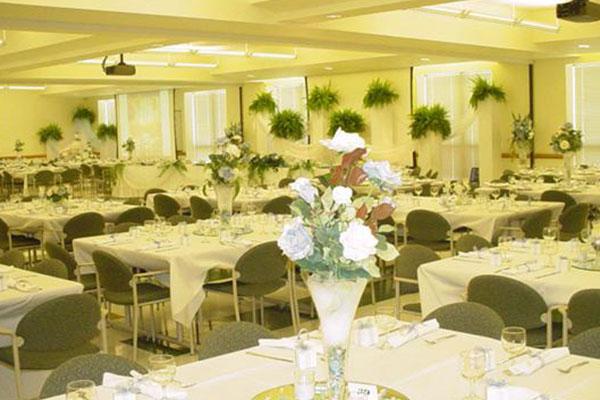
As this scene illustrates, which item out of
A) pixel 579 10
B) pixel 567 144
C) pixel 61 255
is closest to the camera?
pixel 61 255

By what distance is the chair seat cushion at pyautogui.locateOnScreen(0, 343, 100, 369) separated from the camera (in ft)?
15.2

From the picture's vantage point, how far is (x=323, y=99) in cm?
1995

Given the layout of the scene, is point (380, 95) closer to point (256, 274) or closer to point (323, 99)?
point (323, 99)

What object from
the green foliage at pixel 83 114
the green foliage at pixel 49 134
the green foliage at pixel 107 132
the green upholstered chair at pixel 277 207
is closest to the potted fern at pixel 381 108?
the green upholstered chair at pixel 277 207

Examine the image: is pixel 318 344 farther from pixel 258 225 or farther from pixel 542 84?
pixel 542 84

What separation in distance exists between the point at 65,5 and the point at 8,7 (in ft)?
1.74

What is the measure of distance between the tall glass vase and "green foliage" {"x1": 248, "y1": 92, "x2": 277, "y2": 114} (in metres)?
19.0

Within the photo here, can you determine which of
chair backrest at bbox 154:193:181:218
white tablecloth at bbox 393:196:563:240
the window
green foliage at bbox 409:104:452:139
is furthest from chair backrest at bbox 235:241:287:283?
green foliage at bbox 409:104:452:139

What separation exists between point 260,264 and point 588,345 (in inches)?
130

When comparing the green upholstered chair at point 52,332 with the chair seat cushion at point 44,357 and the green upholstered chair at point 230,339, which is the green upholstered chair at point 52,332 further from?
the green upholstered chair at point 230,339

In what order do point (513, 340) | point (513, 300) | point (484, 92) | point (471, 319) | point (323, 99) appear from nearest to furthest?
point (513, 340)
point (471, 319)
point (513, 300)
point (484, 92)
point (323, 99)

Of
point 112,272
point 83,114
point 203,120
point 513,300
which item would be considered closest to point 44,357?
point 112,272

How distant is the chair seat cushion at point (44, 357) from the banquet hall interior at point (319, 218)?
0.02 meters

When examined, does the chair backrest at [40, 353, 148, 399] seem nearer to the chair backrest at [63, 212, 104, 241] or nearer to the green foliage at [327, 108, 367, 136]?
the chair backrest at [63, 212, 104, 241]
